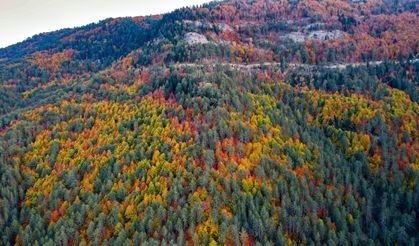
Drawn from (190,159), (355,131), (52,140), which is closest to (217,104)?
(190,159)

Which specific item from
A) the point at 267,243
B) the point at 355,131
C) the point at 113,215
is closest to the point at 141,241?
the point at 113,215

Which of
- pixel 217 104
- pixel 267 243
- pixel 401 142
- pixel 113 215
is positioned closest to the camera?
pixel 267 243

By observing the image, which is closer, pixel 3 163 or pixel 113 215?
pixel 113 215

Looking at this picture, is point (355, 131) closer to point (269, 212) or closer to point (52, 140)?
point (269, 212)

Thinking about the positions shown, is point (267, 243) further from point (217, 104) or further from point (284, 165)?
point (217, 104)

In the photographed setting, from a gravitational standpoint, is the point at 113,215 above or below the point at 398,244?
above

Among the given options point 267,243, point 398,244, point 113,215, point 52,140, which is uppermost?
point 52,140

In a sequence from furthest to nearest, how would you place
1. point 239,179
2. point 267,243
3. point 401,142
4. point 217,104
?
point 217,104 < point 401,142 < point 239,179 < point 267,243

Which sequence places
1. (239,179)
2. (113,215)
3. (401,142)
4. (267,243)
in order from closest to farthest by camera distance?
(267,243)
(113,215)
(239,179)
(401,142)

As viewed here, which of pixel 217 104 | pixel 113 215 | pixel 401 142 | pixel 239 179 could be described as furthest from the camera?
pixel 217 104
